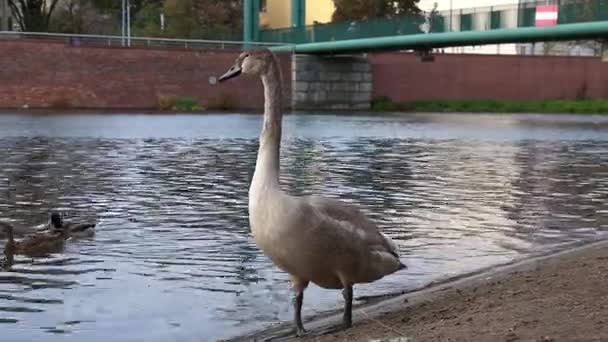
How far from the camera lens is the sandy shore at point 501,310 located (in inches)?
251

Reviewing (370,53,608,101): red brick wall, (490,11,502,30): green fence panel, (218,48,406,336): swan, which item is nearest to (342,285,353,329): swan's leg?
(218,48,406,336): swan

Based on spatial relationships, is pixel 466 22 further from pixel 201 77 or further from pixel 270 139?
pixel 270 139

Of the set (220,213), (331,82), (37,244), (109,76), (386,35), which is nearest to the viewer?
(37,244)

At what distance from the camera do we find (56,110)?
61562mm

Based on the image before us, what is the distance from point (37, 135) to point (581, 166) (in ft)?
58.5

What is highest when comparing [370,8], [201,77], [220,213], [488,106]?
[370,8]

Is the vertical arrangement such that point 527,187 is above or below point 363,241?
below

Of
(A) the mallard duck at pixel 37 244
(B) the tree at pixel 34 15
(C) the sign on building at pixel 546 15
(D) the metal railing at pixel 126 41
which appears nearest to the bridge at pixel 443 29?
(C) the sign on building at pixel 546 15

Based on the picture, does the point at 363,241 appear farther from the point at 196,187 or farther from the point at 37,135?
the point at 37,135

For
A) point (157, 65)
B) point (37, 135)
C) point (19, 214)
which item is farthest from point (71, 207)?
point (157, 65)

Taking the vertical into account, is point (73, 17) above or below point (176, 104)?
above

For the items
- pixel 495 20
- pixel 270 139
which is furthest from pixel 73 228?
pixel 495 20

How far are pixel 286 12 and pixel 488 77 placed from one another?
24466mm

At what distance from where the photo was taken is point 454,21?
50750 mm
